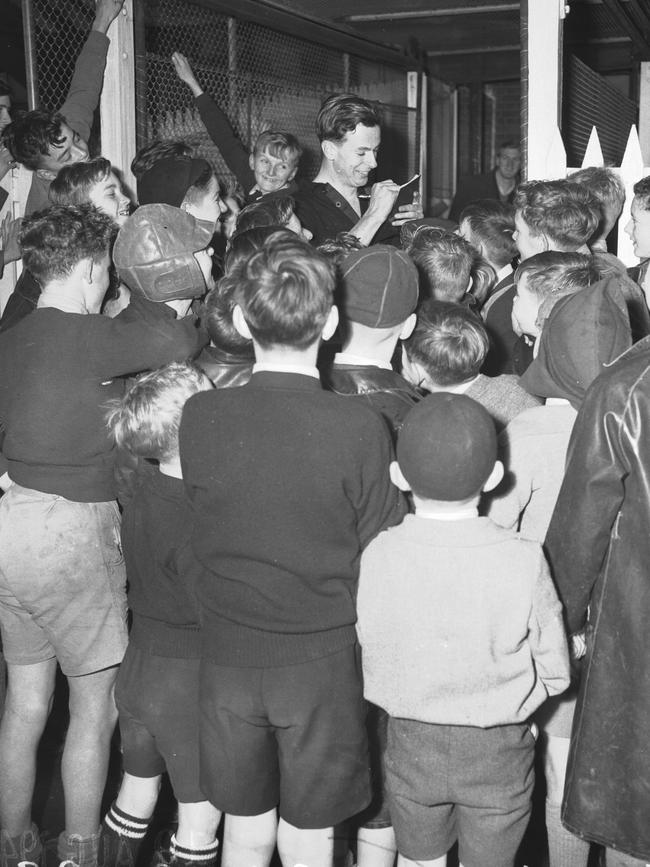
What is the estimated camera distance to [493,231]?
3863 millimetres

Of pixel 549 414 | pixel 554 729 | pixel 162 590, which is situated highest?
pixel 549 414

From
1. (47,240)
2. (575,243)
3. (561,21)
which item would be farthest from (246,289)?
(561,21)

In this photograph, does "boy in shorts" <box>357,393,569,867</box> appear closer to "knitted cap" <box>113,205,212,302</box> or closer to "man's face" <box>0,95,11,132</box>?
"knitted cap" <box>113,205,212,302</box>

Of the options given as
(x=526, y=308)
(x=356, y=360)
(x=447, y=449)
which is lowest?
(x=447, y=449)

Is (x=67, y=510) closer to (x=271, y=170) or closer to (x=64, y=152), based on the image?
(x=64, y=152)

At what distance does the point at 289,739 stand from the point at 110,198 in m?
1.99

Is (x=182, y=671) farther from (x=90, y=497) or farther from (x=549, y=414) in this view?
(x=549, y=414)

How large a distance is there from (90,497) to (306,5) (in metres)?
5.81

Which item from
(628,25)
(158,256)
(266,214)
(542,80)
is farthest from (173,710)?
(628,25)

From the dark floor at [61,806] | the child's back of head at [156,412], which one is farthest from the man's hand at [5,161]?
the dark floor at [61,806]

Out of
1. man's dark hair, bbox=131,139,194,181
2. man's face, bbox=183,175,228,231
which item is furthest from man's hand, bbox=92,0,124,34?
man's face, bbox=183,175,228,231

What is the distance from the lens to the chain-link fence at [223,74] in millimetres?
4375

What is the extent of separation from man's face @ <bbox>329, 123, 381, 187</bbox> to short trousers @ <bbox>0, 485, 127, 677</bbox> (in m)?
1.95

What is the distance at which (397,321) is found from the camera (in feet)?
7.73
